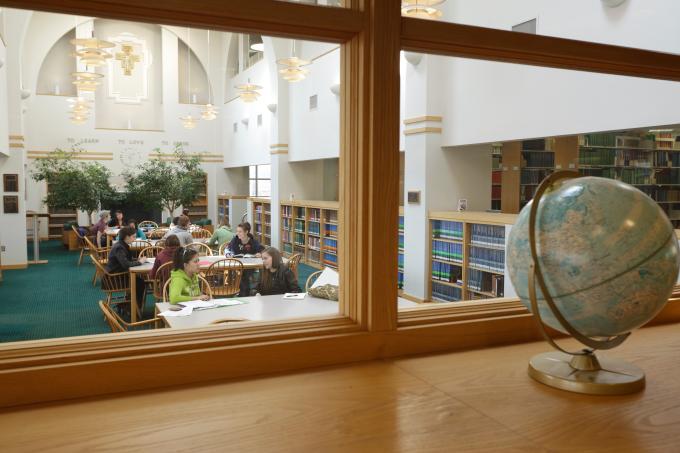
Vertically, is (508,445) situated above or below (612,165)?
below

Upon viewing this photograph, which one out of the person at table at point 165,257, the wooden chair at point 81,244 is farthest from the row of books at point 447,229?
the wooden chair at point 81,244

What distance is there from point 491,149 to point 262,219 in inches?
307

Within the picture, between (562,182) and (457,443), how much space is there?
666 mm

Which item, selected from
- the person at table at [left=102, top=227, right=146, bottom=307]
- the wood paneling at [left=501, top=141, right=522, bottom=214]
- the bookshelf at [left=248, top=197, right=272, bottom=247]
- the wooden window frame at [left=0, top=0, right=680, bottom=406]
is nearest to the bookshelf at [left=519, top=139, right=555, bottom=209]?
the wood paneling at [left=501, top=141, right=522, bottom=214]

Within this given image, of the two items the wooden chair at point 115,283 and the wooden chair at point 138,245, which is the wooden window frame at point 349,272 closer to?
the wooden chair at point 115,283

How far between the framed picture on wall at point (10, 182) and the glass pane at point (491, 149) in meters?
8.05

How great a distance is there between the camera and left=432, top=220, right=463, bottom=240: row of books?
7834 millimetres

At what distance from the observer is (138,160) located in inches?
749

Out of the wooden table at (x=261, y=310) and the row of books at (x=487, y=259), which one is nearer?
the wooden table at (x=261, y=310)

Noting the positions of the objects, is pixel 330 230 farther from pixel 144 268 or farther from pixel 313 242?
pixel 144 268

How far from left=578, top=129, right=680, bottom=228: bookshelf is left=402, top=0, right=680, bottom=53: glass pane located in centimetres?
358

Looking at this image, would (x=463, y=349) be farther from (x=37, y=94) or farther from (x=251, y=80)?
(x=37, y=94)

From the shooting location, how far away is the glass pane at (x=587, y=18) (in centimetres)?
506

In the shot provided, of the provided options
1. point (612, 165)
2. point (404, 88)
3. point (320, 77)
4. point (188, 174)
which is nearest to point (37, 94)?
point (188, 174)
